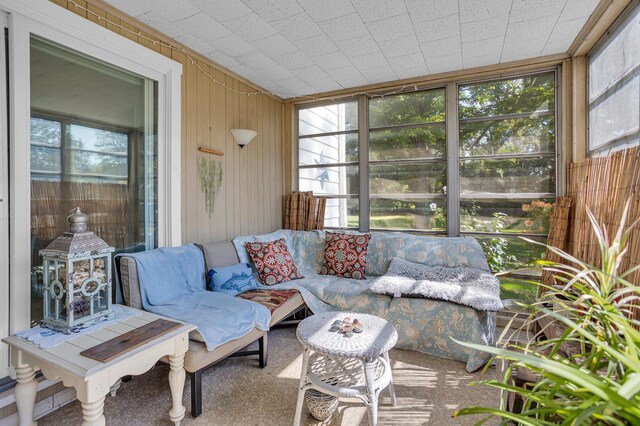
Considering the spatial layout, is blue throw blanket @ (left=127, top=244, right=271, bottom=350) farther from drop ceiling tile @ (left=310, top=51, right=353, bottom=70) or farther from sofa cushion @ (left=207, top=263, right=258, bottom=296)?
drop ceiling tile @ (left=310, top=51, right=353, bottom=70)

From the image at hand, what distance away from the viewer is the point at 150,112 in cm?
271

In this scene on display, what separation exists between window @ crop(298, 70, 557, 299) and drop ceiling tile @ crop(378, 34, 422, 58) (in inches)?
31.3

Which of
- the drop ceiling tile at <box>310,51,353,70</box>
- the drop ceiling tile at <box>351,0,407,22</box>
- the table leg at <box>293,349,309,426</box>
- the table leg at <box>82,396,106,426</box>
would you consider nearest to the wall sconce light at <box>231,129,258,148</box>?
the drop ceiling tile at <box>310,51,353,70</box>

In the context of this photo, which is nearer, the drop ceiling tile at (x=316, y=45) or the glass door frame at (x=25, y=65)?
the glass door frame at (x=25, y=65)

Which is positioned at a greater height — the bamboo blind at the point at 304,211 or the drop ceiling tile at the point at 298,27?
the drop ceiling tile at the point at 298,27

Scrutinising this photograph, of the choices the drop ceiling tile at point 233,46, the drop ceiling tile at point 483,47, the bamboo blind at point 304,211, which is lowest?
the bamboo blind at point 304,211

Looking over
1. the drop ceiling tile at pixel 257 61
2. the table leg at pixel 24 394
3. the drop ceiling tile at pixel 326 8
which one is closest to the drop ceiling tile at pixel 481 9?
the drop ceiling tile at pixel 326 8

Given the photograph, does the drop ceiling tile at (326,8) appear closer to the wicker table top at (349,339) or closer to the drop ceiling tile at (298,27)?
the drop ceiling tile at (298,27)

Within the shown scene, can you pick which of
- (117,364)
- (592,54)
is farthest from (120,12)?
(592,54)

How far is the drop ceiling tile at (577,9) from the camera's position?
2.30 m

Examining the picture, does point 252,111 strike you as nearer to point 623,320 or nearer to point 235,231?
point 235,231

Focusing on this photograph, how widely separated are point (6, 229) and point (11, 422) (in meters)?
1.09

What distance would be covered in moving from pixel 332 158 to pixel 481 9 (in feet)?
7.53

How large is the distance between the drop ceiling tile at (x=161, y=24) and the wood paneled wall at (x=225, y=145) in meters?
0.07
